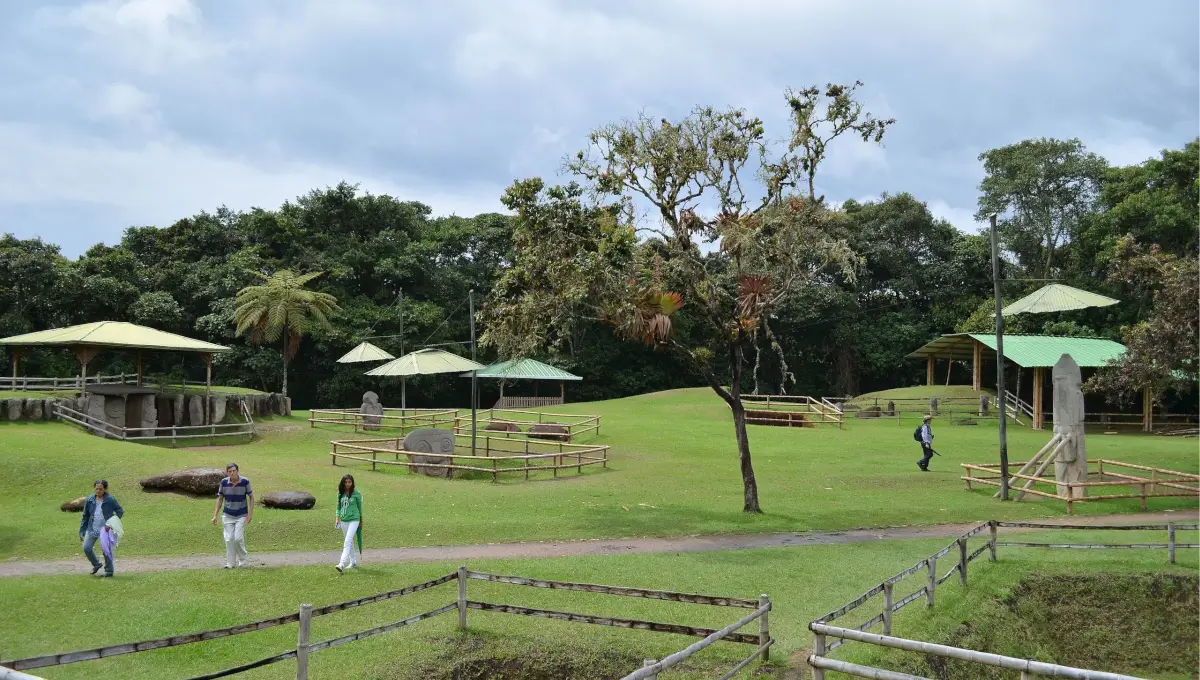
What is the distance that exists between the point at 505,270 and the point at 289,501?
24315 mm

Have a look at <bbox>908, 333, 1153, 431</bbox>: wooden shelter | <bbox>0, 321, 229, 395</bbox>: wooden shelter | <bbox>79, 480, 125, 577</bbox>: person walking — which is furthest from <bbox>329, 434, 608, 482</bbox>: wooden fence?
<bbox>908, 333, 1153, 431</bbox>: wooden shelter

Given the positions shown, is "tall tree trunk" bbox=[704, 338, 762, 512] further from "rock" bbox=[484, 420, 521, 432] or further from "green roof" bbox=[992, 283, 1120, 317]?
"green roof" bbox=[992, 283, 1120, 317]

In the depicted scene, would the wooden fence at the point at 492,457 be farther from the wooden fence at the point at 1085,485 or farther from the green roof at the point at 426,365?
the wooden fence at the point at 1085,485

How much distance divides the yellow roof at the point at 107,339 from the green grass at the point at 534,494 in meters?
3.73

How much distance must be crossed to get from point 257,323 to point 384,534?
28.7 m

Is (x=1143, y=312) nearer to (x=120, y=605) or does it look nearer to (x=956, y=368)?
(x=956, y=368)

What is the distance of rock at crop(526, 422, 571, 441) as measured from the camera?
28594 millimetres

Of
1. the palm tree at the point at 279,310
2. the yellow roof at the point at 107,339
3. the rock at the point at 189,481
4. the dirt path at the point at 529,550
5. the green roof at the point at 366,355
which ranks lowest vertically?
the dirt path at the point at 529,550

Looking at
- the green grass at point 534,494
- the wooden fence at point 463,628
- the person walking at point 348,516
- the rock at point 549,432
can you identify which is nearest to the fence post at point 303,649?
the wooden fence at point 463,628

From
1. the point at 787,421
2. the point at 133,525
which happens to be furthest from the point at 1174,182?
the point at 133,525

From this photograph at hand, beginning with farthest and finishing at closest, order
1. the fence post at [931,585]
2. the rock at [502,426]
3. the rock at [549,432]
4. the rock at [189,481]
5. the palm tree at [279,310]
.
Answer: the palm tree at [279,310], the rock at [502,426], the rock at [549,432], the rock at [189,481], the fence post at [931,585]

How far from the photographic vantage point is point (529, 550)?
14.5 meters

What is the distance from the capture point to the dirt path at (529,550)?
12.8 meters

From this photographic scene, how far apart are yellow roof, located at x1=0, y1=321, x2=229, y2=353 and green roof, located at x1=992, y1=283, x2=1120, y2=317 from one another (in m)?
41.8
